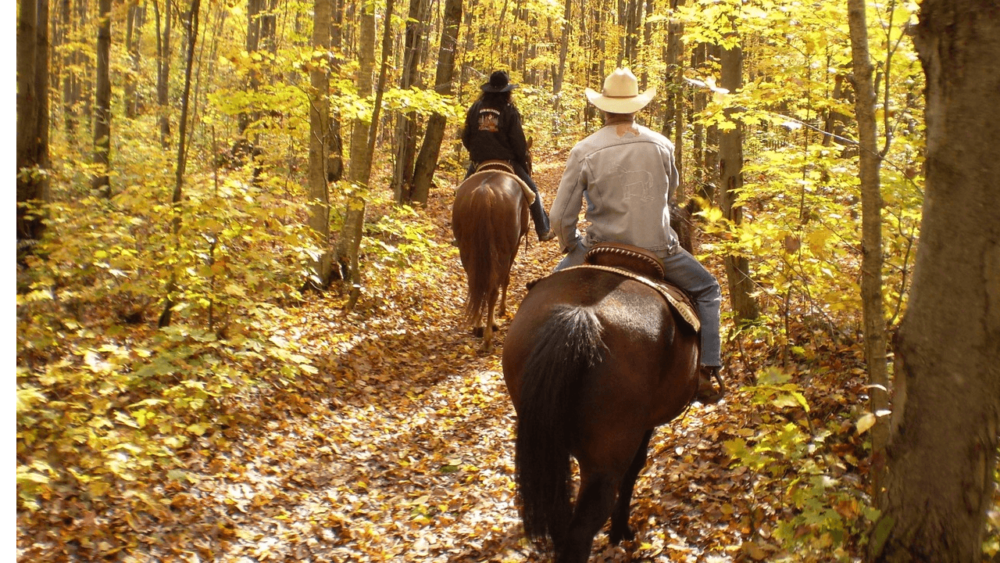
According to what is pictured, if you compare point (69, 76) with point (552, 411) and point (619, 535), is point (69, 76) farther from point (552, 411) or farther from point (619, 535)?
point (552, 411)

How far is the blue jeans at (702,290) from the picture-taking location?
14.3 feet

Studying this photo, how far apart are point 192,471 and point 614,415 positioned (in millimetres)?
3406

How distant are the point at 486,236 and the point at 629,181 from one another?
14.4ft

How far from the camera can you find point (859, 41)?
12.0ft

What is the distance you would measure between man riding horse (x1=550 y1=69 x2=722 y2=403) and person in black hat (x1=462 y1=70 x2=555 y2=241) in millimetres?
5144

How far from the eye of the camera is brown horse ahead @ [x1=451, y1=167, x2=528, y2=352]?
847 cm

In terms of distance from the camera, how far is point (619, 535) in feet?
15.0

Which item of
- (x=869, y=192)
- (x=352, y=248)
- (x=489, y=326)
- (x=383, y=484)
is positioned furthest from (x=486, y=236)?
(x=869, y=192)

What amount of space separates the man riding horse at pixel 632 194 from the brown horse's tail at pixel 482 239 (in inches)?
154

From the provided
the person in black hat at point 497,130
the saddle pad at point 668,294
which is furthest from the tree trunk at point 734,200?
the person in black hat at point 497,130

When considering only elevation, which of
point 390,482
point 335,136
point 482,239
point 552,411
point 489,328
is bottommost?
point 390,482

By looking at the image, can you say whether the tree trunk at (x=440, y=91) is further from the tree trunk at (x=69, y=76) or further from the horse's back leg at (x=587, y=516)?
the horse's back leg at (x=587, y=516)

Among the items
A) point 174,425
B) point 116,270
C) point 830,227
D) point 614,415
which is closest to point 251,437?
point 174,425

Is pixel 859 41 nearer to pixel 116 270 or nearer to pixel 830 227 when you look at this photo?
pixel 830 227
